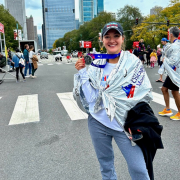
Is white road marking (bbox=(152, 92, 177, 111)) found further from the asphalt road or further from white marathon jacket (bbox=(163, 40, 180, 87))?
white marathon jacket (bbox=(163, 40, 180, 87))

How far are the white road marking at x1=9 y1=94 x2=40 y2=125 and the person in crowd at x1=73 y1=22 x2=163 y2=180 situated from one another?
127 inches

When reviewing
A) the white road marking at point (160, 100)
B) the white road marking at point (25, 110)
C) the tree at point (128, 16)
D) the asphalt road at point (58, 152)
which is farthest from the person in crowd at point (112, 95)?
the tree at point (128, 16)

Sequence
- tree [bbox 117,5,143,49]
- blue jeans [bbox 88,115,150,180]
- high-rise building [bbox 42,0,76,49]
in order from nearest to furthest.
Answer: blue jeans [bbox 88,115,150,180]
tree [bbox 117,5,143,49]
high-rise building [bbox 42,0,76,49]

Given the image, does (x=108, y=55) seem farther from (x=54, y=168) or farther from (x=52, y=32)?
(x=52, y=32)

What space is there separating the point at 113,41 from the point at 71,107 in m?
4.26

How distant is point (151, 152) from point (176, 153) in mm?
1694

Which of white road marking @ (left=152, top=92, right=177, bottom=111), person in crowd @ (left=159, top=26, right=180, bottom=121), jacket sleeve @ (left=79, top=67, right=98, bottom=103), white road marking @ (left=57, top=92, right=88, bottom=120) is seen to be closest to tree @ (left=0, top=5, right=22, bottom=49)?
white road marking @ (left=57, top=92, right=88, bottom=120)

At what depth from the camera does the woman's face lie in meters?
1.85

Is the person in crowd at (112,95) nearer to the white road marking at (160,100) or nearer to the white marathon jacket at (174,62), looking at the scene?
the white marathon jacket at (174,62)

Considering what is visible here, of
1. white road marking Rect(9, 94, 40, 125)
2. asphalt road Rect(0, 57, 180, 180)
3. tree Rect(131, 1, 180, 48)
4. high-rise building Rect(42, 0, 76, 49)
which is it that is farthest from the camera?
high-rise building Rect(42, 0, 76, 49)

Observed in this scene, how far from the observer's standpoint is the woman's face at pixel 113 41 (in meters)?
1.85

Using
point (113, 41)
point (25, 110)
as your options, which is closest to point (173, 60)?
point (113, 41)

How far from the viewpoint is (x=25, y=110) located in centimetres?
574

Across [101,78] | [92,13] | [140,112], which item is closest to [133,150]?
[140,112]
